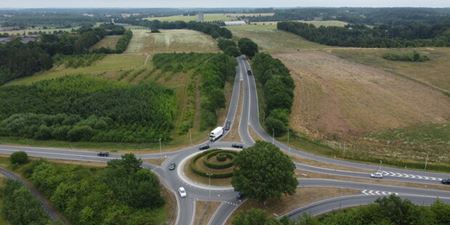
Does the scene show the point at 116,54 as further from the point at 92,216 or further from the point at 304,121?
the point at 92,216

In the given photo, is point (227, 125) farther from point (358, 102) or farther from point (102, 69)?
point (102, 69)

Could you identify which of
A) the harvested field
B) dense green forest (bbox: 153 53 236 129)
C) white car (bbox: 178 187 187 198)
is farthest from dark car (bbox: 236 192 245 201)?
the harvested field

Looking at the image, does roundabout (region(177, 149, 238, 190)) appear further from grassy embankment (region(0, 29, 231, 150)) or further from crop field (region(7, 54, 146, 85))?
crop field (region(7, 54, 146, 85))

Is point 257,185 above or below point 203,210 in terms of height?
above

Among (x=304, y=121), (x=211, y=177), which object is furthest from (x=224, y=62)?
(x=211, y=177)

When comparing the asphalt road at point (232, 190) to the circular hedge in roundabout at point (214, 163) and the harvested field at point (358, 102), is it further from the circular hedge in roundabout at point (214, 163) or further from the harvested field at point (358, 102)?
the harvested field at point (358, 102)

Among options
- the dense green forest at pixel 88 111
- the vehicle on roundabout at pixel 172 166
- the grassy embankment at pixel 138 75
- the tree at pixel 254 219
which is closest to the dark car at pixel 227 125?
the grassy embankment at pixel 138 75
